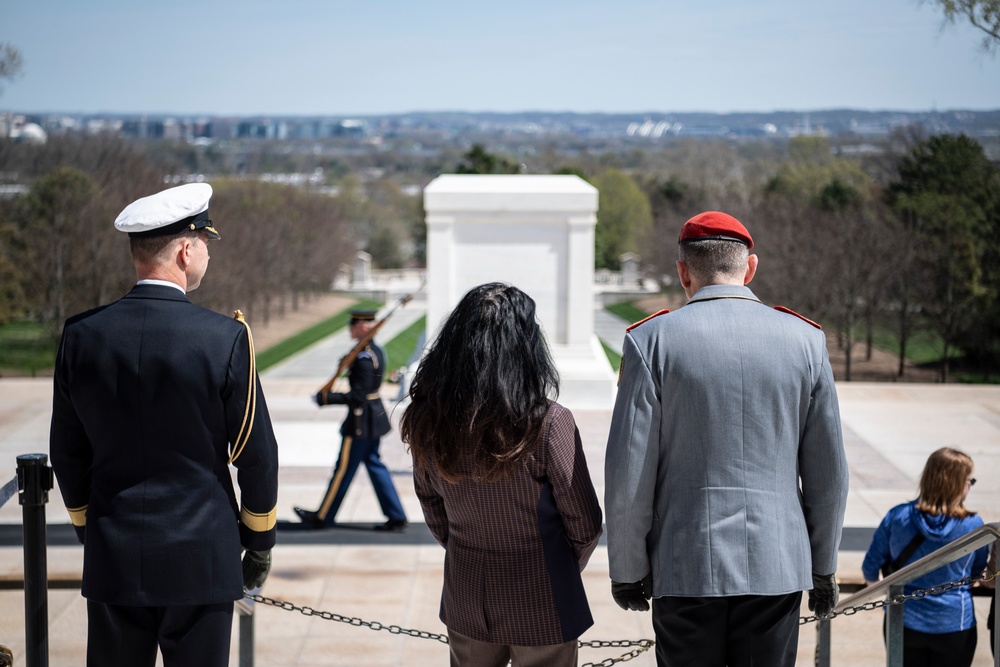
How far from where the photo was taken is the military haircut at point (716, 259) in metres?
2.80

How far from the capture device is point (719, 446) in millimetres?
2697

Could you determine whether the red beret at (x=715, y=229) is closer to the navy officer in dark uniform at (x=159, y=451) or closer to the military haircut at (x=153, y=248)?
the navy officer in dark uniform at (x=159, y=451)

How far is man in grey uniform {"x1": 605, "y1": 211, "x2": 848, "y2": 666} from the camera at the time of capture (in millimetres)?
2689

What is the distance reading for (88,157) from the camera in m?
44.6

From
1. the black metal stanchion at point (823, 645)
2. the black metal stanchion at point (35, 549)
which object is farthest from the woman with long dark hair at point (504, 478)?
the black metal stanchion at point (823, 645)

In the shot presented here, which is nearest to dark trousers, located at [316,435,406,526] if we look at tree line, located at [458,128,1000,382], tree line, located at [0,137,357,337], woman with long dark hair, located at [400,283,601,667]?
woman with long dark hair, located at [400,283,601,667]

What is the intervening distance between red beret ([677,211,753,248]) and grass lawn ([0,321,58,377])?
94.4ft

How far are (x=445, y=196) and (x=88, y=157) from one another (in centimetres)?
3714

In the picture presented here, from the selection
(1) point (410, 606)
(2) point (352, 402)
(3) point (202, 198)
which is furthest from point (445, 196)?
(3) point (202, 198)

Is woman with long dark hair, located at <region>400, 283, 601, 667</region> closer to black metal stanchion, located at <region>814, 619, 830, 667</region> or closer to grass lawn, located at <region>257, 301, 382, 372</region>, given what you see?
black metal stanchion, located at <region>814, 619, 830, 667</region>

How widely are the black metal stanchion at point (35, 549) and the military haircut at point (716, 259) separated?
1937 millimetres

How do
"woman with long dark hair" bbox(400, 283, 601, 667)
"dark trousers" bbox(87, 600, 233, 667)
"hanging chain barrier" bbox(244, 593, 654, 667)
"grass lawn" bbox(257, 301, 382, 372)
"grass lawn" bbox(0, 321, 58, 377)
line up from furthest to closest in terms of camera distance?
"grass lawn" bbox(0, 321, 58, 377), "grass lawn" bbox(257, 301, 382, 372), "hanging chain barrier" bbox(244, 593, 654, 667), "dark trousers" bbox(87, 600, 233, 667), "woman with long dark hair" bbox(400, 283, 601, 667)

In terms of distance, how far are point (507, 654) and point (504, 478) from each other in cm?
50

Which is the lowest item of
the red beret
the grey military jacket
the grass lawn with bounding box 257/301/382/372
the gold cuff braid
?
the grass lawn with bounding box 257/301/382/372
